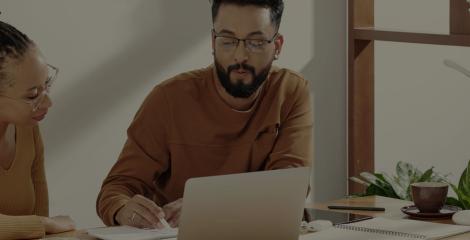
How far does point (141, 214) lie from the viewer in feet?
8.67

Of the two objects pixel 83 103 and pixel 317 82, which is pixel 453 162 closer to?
pixel 317 82

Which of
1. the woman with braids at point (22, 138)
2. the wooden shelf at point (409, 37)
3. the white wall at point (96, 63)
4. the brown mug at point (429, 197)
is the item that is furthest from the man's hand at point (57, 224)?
the wooden shelf at point (409, 37)

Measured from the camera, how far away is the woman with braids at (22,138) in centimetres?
257

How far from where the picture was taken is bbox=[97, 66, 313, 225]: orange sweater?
9.93 feet

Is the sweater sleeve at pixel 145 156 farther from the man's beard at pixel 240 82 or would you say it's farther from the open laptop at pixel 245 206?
the open laptop at pixel 245 206

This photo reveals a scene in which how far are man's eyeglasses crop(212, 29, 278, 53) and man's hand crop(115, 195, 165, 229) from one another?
1.79 ft

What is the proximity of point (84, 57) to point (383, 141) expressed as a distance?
5.97 ft

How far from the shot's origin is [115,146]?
444 centimetres

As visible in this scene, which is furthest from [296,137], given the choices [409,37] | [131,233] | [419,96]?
[419,96]

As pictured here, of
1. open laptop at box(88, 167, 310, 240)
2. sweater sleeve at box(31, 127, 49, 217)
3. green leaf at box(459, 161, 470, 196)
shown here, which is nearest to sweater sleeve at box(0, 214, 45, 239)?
sweater sleeve at box(31, 127, 49, 217)

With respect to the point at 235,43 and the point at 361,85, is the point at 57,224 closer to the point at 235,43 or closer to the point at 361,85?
the point at 235,43

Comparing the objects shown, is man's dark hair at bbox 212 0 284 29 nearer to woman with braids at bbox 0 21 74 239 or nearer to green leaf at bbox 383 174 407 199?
woman with braids at bbox 0 21 74 239

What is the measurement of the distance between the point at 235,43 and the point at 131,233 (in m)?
0.71

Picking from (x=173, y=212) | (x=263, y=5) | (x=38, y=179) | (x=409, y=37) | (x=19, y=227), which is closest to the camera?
(x=19, y=227)
